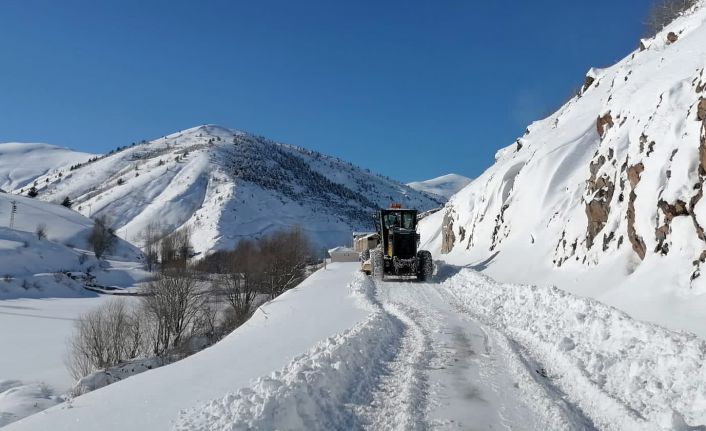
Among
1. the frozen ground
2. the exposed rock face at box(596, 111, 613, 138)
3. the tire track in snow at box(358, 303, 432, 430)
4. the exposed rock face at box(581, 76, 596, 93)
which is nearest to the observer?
the frozen ground

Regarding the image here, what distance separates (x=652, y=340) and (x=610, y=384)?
3.45ft

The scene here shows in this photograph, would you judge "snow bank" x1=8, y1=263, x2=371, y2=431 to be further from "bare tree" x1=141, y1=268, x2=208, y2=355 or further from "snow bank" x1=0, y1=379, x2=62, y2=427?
"bare tree" x1=141, y1=268, x2=208, y2=355

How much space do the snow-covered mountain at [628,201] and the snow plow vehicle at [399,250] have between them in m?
3.20

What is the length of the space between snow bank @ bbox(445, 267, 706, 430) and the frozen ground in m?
0.02

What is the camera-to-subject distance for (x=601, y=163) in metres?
18.7

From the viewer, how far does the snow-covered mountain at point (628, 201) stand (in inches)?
416

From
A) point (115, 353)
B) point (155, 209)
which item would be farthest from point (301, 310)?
point (155, 209)

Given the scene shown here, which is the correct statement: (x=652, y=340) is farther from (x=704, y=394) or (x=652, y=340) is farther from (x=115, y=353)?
(x=115, y=353)

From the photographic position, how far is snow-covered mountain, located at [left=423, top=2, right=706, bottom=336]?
34.7 feet

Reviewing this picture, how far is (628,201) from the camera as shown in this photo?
47.1ft

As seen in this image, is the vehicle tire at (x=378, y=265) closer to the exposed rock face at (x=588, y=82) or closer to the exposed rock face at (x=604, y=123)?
the exposed rock face at (x=604, y=123)

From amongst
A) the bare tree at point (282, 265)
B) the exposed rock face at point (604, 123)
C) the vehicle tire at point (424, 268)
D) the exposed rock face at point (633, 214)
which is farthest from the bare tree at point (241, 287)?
the exposed rock face at point (633, 214)

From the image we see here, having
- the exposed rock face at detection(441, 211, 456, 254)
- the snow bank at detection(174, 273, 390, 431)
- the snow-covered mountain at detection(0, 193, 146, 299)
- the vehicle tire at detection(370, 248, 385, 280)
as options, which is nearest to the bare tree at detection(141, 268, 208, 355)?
the vehicle tire at detection(370, 248, 385, 280)

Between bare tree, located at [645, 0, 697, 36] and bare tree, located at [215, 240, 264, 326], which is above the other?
bare tree, located at [645, 0, 697, 36]
